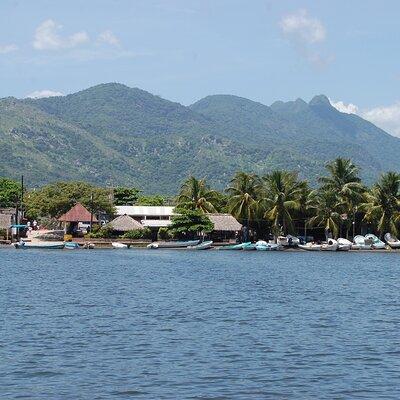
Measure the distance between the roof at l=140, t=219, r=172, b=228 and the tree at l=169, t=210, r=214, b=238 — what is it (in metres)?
5.25

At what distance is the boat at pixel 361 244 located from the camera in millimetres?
106500

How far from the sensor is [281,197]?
102 meters

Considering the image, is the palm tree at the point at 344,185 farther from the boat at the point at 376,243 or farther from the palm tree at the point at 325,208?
the boat at the point at 376,243

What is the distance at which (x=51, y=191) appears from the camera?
11512 cm

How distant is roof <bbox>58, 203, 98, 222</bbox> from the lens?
107m

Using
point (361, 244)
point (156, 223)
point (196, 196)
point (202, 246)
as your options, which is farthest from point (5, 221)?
point (361, 244)

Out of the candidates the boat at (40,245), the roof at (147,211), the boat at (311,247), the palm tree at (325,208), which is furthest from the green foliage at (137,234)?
the palm tree at (325,208)

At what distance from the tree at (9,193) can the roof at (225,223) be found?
41853 mm

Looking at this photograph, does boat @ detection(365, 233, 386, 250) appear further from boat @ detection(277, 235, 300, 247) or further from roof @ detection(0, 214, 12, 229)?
roof @ detection(0, 214, 12, 229)

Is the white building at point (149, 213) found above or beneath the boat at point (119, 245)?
above

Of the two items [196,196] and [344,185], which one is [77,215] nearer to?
[196,196]

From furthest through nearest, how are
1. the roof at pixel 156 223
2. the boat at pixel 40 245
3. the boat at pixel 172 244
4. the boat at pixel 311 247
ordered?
the roof at pixel 156 223, the boat at pixel 311 247, the boat at pixel 172 244, the boat at pixel 40 245

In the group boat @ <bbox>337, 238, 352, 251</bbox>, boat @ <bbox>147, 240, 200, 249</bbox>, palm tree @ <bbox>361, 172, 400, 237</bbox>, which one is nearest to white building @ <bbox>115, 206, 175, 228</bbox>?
boat @ <bbox>147, 240, 200, 249</bbox>

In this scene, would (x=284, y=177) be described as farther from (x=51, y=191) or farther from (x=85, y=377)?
(x=85, y=377)
